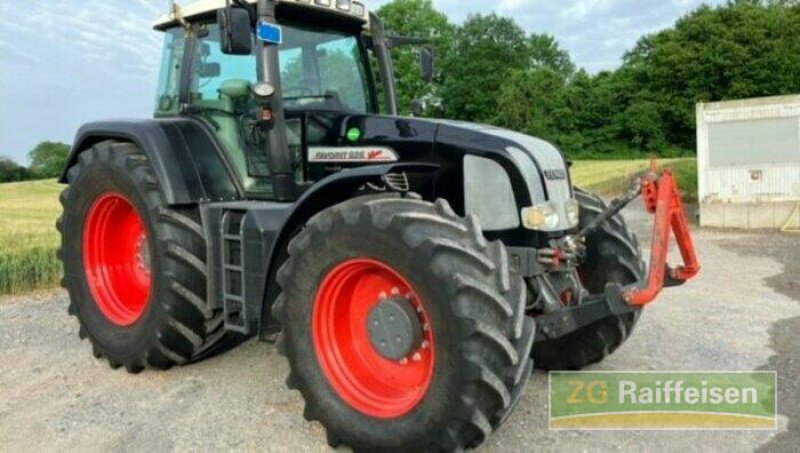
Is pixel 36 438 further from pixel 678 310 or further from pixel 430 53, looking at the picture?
pixel 678 310

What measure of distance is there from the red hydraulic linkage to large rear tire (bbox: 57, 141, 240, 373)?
8.96 feet

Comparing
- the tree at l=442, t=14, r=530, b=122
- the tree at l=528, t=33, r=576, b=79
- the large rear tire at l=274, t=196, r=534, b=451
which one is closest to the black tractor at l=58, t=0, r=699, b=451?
the large rear tire at l=274, t=196, r=534, b=451

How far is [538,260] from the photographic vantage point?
12.7 ft

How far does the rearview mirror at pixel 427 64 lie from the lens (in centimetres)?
578

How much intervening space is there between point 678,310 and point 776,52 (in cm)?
4196

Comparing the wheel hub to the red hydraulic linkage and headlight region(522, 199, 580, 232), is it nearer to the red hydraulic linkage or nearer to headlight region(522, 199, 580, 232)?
headlight region(522, 199, 580, 232)

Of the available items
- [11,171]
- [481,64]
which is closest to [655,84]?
[481,64]

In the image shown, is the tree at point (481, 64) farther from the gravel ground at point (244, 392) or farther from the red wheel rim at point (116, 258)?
the red wheel rim at point (116, 258)

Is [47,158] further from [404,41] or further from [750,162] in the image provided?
[404,41]

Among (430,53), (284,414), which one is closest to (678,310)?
(430,53)

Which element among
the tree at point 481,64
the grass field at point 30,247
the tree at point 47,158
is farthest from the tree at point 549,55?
the grass field at point 30,247

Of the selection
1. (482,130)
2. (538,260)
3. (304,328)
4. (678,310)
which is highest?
(482,130)

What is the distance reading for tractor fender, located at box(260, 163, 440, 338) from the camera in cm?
386

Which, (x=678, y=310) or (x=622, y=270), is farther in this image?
(x=678, y=310)
